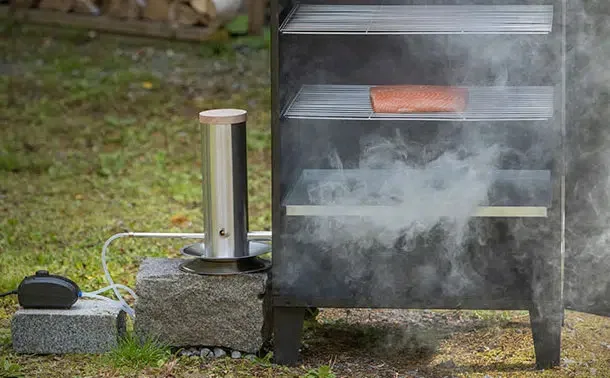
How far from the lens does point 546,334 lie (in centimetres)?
423

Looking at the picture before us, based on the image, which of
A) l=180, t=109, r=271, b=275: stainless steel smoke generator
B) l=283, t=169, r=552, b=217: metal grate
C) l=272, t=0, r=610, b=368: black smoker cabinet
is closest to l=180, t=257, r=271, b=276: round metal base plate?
l=180, t=109, r=271, b=275: stainless steel smoke generator

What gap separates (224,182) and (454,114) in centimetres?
97

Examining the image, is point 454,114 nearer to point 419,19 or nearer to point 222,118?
point 419,19

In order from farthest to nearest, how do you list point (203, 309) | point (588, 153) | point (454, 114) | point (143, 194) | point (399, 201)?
point (143, 194) < point (588, 153) < point (203, 309) < point (399, 201) < point (454, 114)

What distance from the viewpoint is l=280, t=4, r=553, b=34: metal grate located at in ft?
13.3

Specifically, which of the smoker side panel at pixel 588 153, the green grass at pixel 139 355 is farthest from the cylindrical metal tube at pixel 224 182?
the smoker side panel at pixel 588 153

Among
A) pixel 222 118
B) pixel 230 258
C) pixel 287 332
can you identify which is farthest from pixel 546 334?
pixel 222 118

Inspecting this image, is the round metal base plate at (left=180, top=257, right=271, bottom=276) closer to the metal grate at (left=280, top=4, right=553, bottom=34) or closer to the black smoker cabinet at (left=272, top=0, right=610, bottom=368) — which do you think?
the black smoker cabinet at (left=272, top=0, right=610, bottom=368)

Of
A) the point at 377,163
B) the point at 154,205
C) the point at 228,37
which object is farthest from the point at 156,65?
the point at 377,163

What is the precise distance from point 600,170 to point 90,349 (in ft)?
7.68

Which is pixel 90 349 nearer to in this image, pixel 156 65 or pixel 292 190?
pixel 292 190

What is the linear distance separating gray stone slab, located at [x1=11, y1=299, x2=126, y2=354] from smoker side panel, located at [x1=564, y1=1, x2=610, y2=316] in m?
2.06

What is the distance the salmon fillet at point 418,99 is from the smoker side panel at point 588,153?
0.67m

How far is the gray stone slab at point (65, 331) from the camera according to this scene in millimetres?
4418
